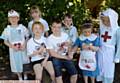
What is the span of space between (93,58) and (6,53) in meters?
3.22

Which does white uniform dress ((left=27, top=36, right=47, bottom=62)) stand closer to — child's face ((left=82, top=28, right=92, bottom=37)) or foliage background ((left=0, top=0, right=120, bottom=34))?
child's face ((left=82, top=28, right=92, bottom=37))

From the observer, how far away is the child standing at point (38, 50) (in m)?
7.32

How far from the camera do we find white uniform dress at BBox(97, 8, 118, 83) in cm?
749

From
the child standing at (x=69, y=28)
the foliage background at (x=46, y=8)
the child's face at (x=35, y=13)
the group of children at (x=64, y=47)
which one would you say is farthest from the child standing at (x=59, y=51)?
the foliage background at (x=46, y=8)

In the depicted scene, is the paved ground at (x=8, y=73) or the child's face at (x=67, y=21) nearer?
the child's face at (x=67, y=21)

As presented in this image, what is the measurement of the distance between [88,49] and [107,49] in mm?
361

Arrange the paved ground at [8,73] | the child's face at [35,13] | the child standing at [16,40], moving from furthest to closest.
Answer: the paved ground at [8,73]
the child's face at [35,13]
the child standing at [16,40]

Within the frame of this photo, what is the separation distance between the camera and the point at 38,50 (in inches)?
288

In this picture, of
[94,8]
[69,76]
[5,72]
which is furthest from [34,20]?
[94,8]

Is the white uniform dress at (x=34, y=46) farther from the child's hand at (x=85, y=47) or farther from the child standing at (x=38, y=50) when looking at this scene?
the child's hand at (x=85, y=47)

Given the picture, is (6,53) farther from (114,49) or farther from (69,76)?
(114,49)

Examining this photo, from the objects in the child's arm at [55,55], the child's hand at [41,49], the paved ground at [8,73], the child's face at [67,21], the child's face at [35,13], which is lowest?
the paved ground at [8,73]

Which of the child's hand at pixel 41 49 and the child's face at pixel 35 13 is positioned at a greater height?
the child's face at pixel 35 13

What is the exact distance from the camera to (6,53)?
397 inches
